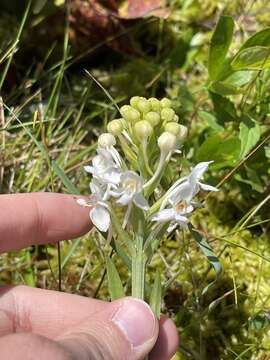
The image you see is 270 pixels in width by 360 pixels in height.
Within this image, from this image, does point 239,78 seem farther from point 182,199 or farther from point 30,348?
point 30,348

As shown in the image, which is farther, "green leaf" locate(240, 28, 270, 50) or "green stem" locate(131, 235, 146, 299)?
"green leaf" locate(240, 28, 270, 50)

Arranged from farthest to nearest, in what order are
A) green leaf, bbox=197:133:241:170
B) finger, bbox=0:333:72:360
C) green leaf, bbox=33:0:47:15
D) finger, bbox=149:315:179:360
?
green leaf, bbox=33:0:47:15 → green leaf, bbox=197:133:241:170 → finger, bbox=149:315:179:360 → finger, bbox=0:333:72:360

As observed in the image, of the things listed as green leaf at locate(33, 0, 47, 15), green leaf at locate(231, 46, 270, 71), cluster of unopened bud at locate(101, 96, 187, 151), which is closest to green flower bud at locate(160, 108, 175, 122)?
cluster of unopened bud at locate(101, 96, 187, 151)


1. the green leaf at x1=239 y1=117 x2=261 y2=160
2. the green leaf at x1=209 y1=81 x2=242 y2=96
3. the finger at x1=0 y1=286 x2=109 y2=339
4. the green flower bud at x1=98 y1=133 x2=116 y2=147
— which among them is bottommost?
the finger at x1=0 y1=286 x2=109 y2=339

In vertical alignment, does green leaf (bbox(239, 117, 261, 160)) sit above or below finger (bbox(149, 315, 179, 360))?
above

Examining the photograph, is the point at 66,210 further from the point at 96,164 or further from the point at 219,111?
the point at 219,111

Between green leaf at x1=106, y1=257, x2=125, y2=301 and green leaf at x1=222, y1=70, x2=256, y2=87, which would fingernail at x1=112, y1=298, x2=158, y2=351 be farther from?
green leaf at x1=222, y1=70, x2=256, y2=87

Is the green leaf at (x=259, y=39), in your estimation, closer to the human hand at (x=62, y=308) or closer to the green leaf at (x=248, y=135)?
the green leaf at (x=248, y=135)

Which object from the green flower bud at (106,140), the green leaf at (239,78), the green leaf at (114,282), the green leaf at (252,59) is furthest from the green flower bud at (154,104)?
the green leaf at (239,78)
